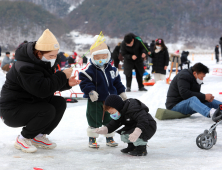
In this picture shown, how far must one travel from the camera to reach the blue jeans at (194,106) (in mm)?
4270

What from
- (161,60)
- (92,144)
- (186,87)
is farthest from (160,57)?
(92,144)

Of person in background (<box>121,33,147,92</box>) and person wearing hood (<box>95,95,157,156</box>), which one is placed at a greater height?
person in background (<box>121,33,147,92</box>)

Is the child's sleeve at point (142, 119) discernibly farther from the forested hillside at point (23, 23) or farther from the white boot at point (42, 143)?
the forested hillside at point (23, 23)

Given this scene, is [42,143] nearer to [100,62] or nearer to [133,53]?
[100,62]

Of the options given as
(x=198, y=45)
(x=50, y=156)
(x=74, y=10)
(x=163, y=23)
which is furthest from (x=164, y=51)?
(x=74, y=10)

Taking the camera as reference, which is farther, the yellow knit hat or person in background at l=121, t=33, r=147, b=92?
person in background at l=121, t=33, r=147, b=92

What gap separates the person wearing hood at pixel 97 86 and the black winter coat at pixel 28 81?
370 mm

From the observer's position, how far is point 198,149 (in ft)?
10.3

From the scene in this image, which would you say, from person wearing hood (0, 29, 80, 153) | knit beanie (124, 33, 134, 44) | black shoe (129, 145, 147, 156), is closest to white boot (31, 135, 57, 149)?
person wearing hood (0, 29, 80, 153)

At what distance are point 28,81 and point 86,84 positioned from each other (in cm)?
70

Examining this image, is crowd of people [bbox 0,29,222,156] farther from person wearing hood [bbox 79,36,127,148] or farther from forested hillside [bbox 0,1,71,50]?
forested hillside [bbox 0,1,71,50]

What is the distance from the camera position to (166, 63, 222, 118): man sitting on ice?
445 cm

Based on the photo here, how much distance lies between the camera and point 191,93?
4.53 m

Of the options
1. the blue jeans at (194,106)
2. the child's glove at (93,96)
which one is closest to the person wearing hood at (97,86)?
the child's glove at (93,96)
